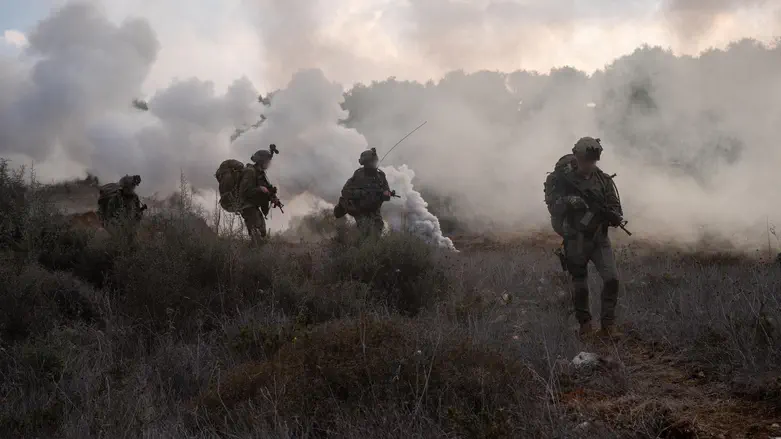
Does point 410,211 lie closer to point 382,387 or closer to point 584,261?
A: point 584,261

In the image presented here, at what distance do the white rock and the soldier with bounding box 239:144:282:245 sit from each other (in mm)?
5656

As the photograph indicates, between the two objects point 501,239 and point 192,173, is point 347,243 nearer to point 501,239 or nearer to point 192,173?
point 192,173

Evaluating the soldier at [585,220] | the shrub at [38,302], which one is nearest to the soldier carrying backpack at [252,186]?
the shrub at [38,302]

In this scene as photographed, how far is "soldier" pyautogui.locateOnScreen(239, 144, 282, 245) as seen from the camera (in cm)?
852

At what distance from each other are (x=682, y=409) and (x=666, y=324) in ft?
5.96

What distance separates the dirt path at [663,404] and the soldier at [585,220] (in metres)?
0.98

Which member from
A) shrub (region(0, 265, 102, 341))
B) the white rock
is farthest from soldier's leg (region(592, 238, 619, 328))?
shrub (region(0, 265, 102, 341))

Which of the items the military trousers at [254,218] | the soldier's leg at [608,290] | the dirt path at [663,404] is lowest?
the dirt path at [663,404]

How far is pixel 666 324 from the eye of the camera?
463 cm

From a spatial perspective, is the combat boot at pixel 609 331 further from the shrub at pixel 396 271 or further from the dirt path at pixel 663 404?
the shrub at pixel 396 271

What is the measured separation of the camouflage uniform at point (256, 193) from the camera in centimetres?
852

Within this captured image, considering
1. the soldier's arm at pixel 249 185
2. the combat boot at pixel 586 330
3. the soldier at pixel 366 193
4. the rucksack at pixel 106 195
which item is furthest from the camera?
the soldier at pixel 366 193

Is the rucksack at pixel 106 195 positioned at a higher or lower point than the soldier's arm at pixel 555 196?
higher

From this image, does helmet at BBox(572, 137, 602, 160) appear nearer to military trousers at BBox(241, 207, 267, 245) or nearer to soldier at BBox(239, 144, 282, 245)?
soldier at BBox(239, 144, 282, 245)
